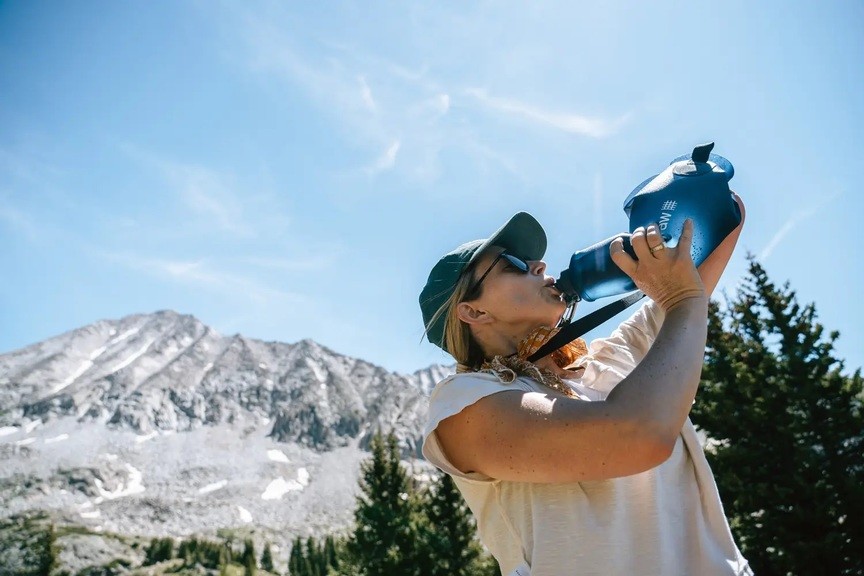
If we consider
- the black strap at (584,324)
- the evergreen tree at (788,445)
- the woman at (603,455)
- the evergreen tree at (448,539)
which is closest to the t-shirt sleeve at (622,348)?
the woman at (603,455)

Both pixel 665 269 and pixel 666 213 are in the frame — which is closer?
pixel 665 269

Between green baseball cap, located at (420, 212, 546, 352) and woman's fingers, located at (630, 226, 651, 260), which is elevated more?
green baseball cap, located at (420, 212, 546, 352)

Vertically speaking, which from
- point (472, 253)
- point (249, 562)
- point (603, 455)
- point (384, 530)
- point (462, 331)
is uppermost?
point (249, 562)

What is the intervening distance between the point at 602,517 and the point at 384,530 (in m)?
25.0

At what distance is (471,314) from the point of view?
261cm

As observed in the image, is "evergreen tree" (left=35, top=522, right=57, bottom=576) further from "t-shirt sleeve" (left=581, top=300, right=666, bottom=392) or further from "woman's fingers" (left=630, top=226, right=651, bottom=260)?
"woman's fingers" (left=630, top=226, right=651, bottom=260)

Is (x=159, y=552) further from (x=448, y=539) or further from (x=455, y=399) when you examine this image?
(x=455, y=399)

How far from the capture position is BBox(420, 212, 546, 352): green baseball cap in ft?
8.65

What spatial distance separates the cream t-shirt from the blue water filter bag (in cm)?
51

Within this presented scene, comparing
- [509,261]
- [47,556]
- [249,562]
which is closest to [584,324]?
[509,261]

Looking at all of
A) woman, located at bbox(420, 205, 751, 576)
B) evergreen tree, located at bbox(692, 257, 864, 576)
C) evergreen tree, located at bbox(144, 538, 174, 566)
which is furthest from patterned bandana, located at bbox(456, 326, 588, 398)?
evergreen tree, located at bbox(144, 538, 174, 566)

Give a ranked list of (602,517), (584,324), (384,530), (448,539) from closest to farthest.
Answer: (602,517), (584,324), (448,539), (384,530)

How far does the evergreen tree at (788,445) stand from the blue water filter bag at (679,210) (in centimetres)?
1586

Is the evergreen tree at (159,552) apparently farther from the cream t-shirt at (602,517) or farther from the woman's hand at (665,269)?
the woman's hand at (665,269)
